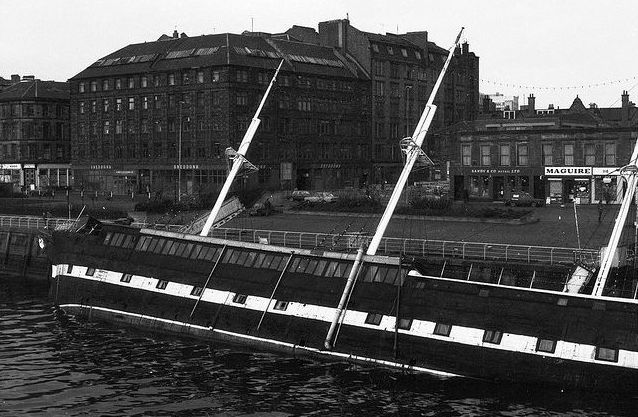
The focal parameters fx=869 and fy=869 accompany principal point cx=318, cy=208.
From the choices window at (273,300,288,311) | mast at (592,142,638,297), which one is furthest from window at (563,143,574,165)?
window at (273,300,288,311)

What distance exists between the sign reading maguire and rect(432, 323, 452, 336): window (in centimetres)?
5393

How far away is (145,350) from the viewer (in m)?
47.3

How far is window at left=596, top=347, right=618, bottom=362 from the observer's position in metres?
37.4

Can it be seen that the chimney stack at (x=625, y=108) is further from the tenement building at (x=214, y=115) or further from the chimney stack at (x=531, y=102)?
the tenement building at (x=214, y=115)

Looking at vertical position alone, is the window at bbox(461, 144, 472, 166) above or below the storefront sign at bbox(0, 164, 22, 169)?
below

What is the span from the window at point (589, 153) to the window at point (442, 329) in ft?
177

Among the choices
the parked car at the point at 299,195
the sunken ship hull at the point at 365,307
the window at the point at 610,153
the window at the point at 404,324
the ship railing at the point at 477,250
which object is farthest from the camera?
the parked car at the point at 299,195

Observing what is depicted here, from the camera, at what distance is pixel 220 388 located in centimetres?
3991

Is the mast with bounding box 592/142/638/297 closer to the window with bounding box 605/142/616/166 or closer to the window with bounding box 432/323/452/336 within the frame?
the window with bounding box 432/323/452/336

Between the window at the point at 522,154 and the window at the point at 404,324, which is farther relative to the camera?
the window at the point at 522,154

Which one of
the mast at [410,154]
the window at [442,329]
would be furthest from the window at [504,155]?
the window at [442,329]

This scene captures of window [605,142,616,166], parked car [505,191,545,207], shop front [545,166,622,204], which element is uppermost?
window [605,142,616,166]

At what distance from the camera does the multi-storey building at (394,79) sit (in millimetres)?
142625

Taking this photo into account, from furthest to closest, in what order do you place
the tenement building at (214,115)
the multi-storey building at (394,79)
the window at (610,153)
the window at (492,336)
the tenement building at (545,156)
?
the multi-storey building at (394,79) < the tenement building at (214,115) < the tenement building at (545,156) < the window at (610,153) < the window at (492,336)
